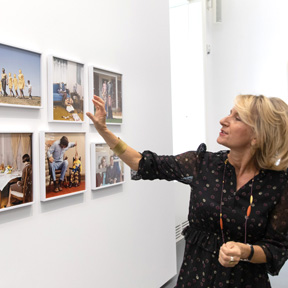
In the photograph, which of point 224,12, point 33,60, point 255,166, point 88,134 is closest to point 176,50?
point 224,12

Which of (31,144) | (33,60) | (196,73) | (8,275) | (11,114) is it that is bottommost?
(8,275)

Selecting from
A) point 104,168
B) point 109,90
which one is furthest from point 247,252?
point 109,90

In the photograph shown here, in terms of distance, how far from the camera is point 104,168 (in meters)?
2.48

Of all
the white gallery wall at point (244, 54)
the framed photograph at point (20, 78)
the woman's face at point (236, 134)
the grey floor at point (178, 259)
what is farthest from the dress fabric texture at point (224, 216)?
the white gallery wall at point (244, 54)

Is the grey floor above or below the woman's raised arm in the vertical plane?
below

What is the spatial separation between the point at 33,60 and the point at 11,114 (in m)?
0.35

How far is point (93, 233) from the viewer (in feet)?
7.93

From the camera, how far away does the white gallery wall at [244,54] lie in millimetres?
4977

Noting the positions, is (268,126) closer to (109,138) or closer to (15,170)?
(109,138)

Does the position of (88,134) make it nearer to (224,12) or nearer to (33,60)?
(33,60)

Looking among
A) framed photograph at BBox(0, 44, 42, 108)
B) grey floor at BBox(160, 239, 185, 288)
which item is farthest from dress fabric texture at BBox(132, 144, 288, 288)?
grey floor at BBox(160, 239, 185, 288)

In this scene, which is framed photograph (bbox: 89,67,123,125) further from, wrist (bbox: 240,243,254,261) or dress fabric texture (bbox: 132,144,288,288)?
wrist (bbox: 240,243,254,261)

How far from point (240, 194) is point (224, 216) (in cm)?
13

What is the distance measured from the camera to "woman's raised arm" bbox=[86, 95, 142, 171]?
168cm
